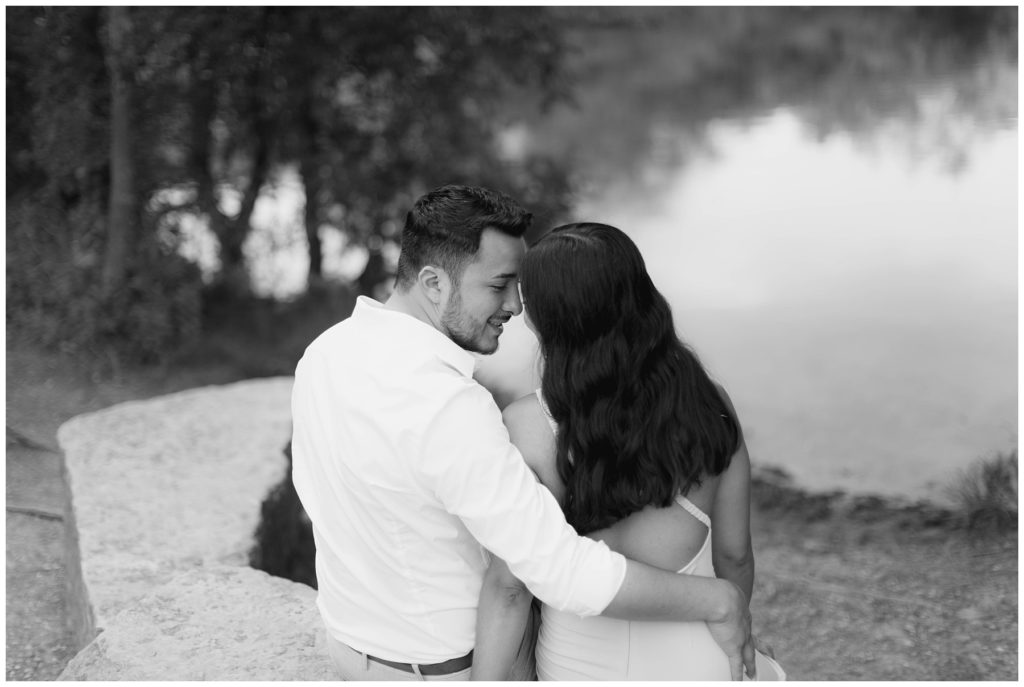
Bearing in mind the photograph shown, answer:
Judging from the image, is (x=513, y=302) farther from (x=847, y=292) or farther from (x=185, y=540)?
(x=847, y=292)

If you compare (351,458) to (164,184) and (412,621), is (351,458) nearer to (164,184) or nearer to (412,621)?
(412,621)

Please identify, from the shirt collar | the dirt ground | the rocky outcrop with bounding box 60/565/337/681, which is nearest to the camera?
the shirt collar

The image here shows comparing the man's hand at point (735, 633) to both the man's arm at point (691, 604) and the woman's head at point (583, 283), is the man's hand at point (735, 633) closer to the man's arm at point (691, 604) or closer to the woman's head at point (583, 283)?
the man's arm at point (691, 604)

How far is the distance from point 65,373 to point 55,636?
128 inches

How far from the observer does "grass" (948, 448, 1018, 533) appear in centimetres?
504

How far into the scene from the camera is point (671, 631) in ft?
6.34

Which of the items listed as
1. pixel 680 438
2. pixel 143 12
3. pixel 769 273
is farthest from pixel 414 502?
pixel 769 273

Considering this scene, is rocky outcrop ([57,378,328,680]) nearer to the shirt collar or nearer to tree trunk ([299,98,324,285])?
the shirt collar

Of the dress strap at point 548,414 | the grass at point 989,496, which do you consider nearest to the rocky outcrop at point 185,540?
the dress strap at point 548,414

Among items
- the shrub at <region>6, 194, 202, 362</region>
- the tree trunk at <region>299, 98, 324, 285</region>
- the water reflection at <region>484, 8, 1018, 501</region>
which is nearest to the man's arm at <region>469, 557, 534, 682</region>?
the water reflection at <region>484, 8, 1018, 501</region>

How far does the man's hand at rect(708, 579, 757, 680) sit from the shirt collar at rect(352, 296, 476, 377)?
61cm

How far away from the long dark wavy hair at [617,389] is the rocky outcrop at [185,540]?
101cm

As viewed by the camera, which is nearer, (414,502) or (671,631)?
(414,502)

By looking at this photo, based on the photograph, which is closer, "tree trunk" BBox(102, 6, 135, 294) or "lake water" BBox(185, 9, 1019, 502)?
"tree trunk" BBox(102, 6, 135, 294)
